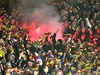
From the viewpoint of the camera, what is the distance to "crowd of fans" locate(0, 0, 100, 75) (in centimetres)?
1026

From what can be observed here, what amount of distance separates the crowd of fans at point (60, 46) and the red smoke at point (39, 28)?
0.31 m

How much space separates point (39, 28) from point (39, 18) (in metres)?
0.82

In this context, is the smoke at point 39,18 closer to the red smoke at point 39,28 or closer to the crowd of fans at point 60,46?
the red smoke at point 39,28

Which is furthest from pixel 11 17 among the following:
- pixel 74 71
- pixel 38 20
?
pixel 74 71

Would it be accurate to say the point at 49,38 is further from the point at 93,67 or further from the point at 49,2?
the point at 49,2

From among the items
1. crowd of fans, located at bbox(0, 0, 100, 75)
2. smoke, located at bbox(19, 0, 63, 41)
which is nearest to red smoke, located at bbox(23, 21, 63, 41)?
smoke, located at bbox(19, 0, 63, 41)

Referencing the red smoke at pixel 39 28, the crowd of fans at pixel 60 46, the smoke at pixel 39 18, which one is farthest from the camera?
the smoke at pixel 39 18

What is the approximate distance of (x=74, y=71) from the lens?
1041 cm

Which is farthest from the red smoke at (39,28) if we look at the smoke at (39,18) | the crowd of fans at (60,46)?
the crowd of fans at (60,46)

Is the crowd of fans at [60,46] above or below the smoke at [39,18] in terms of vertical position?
below

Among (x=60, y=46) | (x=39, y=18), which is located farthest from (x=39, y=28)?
(x=60, y=46)

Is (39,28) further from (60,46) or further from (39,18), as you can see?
(60,46)

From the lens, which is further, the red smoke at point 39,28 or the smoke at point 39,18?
the smoke at point 39,18

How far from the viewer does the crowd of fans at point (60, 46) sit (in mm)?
10258
